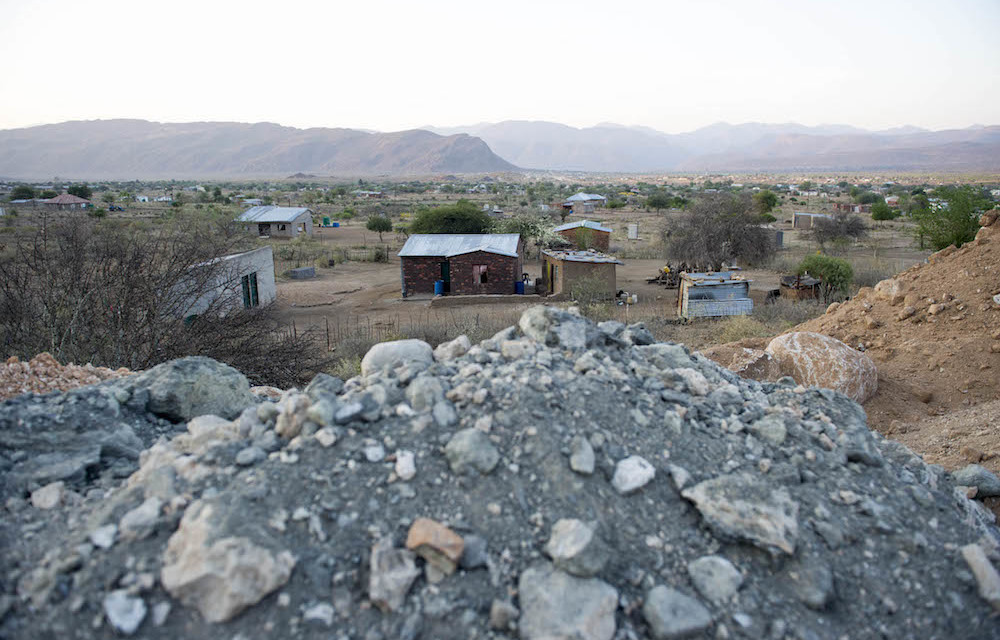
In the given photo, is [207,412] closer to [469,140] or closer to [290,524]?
[290,524]

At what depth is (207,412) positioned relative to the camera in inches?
175

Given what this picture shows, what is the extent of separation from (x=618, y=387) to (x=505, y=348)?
747mm

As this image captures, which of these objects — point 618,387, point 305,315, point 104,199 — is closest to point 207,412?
point 618,387

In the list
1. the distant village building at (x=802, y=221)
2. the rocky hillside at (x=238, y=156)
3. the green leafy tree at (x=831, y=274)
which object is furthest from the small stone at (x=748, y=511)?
the rocky hillside at (x=238, y=156)

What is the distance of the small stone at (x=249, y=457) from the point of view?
289 centimetres

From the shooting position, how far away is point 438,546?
8.29 feet

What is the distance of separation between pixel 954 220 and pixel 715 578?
18018 millimetres

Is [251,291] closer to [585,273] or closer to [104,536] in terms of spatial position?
[585,273]

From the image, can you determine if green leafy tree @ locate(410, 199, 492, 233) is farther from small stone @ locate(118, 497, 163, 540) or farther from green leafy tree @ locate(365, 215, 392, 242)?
small stone @ locate(118, 497, 163, 540)

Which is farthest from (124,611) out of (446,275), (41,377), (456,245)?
(456,245)

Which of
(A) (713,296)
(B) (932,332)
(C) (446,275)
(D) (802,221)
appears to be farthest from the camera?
(D) (802,221)

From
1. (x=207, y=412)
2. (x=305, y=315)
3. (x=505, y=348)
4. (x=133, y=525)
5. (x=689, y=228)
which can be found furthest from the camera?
(x=689, y=228)

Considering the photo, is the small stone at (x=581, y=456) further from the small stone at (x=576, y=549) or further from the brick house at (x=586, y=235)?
the brick house at (x=586, y=235)

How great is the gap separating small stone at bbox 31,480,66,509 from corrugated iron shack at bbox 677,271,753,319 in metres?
16.3
